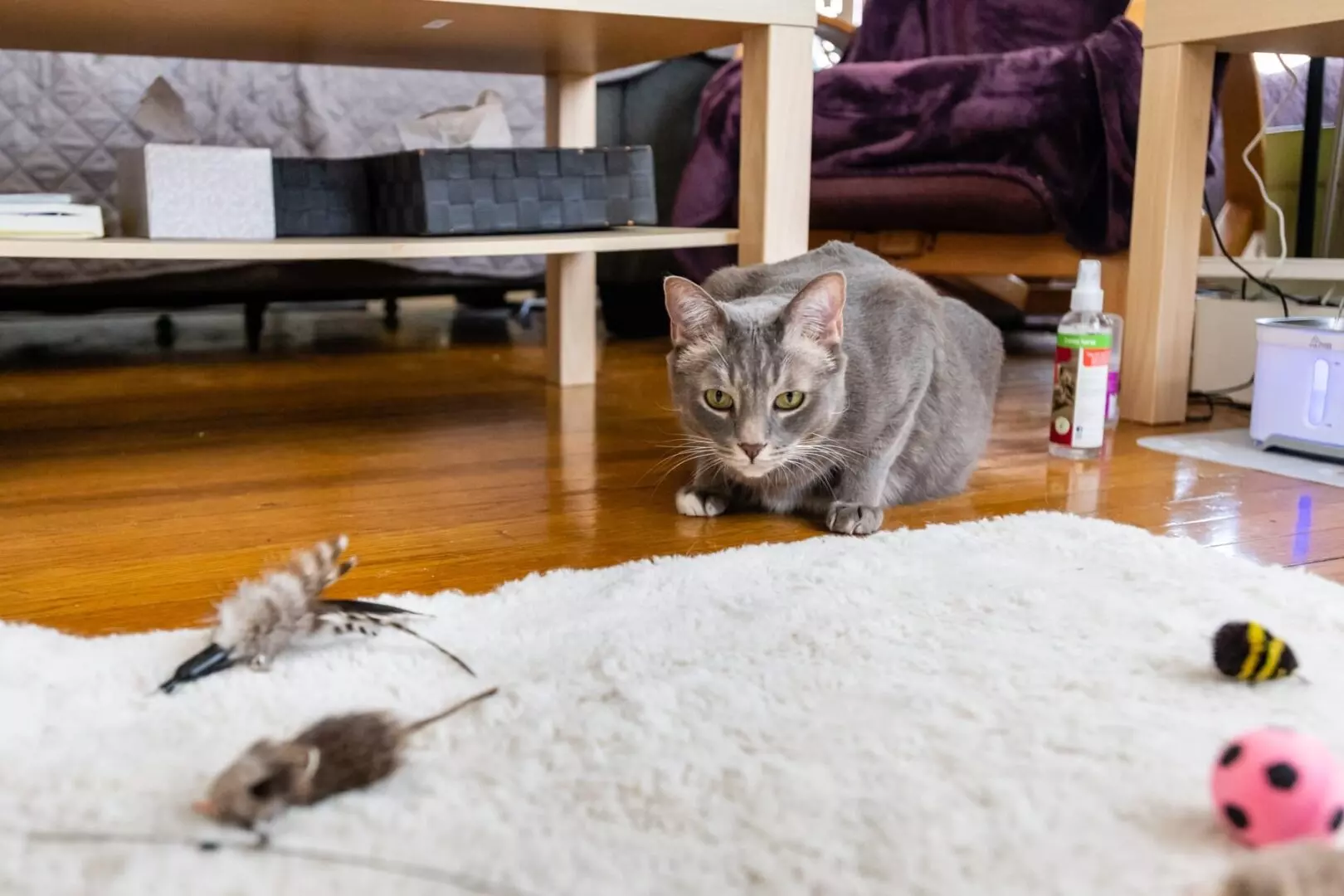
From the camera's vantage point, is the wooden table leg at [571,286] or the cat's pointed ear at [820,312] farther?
the wooden table leg at [571,286]

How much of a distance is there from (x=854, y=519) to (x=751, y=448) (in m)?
0.15

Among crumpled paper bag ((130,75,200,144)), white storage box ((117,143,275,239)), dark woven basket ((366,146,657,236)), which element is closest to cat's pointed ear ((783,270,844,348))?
dark woven basket ((366,146,657,236))

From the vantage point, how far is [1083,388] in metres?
1.68

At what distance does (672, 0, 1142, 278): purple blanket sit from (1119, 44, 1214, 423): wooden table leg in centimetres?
32

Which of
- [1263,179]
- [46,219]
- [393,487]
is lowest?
[393,487]

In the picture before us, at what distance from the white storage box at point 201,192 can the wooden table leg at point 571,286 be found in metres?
0.66

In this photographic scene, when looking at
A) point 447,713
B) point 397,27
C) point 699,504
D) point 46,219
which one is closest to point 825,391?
point 699,504

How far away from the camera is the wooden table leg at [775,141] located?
179 cm

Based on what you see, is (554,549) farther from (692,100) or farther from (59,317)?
(59,317)

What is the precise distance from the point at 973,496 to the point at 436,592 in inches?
29.0

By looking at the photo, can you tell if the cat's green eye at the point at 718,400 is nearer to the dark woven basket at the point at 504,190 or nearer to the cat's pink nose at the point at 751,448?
the cat's pink nose at the point at 751,448

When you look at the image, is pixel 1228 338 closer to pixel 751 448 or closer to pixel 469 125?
pixel 751 448

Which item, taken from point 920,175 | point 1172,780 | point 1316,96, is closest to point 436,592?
point 1172,780

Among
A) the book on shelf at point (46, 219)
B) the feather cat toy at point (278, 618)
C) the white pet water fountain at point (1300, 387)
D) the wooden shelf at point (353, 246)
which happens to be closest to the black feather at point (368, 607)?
the feather cat toy at point (278, 618)
